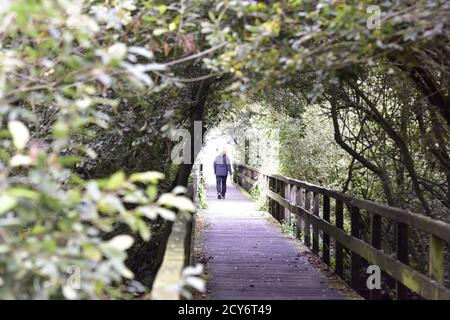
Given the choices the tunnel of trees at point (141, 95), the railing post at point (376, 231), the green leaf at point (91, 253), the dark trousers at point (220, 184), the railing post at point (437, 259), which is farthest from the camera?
the dark trousers at point (220, 184)

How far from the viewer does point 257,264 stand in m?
7.73

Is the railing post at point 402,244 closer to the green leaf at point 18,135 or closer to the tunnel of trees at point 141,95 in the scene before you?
the tunnel of trees at point 141,95

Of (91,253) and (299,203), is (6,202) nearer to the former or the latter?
(91,253)

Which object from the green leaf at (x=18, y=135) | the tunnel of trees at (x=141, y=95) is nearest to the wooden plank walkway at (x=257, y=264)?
the tunnel of trees at (x=141, y=95)

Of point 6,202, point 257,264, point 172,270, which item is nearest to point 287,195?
point 257,264

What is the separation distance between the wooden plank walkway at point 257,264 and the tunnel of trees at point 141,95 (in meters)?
0.92

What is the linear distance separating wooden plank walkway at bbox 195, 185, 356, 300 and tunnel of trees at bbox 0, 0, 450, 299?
0.92 meters

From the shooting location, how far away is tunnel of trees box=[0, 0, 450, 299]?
254 cm

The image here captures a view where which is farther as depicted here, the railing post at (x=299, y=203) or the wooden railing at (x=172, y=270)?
the railing post at (x=299, y=203)

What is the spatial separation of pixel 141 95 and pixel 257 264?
3.74m

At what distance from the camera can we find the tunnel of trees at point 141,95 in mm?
2539

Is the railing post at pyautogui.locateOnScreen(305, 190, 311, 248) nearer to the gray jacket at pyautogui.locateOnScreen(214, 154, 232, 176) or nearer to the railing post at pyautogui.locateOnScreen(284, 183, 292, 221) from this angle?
the railing post at pyautogui.locateOnScreen(284, 183, 292, 221)
